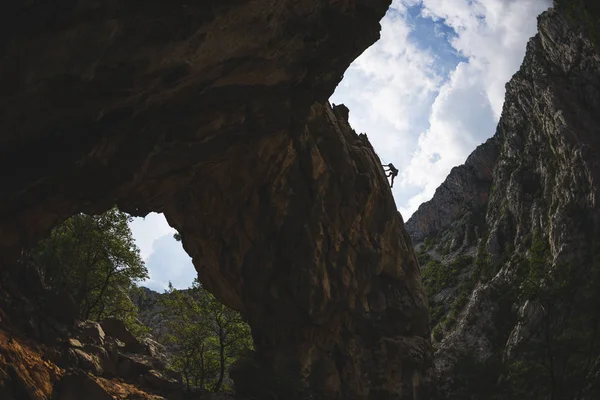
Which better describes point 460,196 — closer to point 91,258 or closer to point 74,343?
point 91,258

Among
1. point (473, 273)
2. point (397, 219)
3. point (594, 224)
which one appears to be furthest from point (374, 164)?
point (473, 273)

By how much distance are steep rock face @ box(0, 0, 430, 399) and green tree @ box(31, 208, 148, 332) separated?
17.2 ft

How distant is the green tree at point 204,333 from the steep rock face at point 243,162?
2.90 m

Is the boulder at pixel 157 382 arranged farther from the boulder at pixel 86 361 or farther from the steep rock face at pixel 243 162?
the steep rock face at pixel 243 162

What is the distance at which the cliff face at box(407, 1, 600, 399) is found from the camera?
26734 mm

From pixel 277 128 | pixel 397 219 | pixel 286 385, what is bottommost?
pixel 286 385

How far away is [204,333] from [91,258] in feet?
33.0

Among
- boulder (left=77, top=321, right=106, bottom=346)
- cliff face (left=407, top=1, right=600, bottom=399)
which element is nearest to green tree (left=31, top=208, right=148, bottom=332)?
boulder (left=77, top=321, right=106, bottom=346)

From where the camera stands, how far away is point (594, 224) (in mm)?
61375

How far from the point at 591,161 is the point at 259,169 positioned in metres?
53.6

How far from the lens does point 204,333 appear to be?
36219mm

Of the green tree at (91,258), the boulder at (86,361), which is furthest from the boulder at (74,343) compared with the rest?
the green tree at (91,258)

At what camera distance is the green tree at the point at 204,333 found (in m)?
35.9

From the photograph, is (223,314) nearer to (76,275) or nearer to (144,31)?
(76,275)
